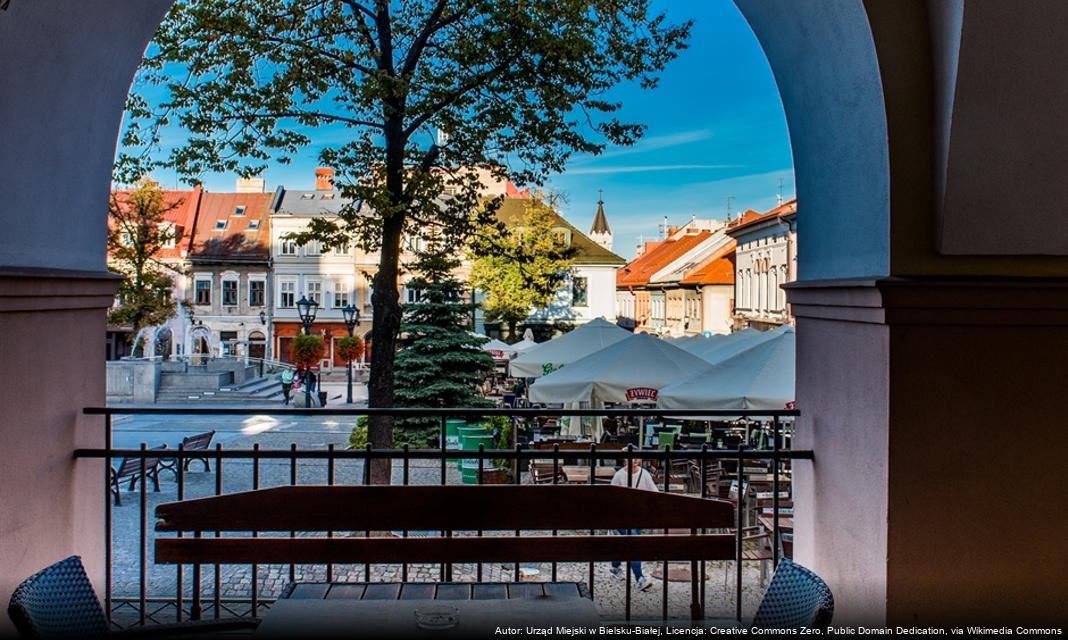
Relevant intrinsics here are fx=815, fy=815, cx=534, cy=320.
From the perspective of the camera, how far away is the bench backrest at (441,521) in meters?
3.44

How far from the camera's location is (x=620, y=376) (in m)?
13.2

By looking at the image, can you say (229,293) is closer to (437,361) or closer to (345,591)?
(437,361)

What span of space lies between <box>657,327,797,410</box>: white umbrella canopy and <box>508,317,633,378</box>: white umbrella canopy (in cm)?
499

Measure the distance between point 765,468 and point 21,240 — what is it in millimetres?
11286

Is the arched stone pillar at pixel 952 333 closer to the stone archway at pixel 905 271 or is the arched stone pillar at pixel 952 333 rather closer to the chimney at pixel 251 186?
the stone archway at pixel 905 271

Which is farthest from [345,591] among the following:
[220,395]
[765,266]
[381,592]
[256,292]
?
[256,292]

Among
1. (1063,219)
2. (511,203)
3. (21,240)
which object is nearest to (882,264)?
(1063,219)

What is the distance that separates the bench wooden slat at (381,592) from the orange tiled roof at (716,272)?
156 ft

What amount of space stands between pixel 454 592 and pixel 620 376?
10161 mm

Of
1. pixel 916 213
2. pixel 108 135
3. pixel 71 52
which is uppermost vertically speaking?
pixel 71 52

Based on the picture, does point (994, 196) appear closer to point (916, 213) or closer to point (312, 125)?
point (916, 213)

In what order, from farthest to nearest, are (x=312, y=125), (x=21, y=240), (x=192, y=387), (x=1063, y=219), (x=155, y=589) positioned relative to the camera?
(x=192, y=387)
(x=312, y=125)
(x=155, y=589)
(x=21, y=240)
(x=1063, y=219)

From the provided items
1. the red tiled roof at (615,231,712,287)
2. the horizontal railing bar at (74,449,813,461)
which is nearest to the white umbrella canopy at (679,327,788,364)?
the horizontal railing bar at (74,449,813,461)

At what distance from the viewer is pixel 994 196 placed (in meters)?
3.35
